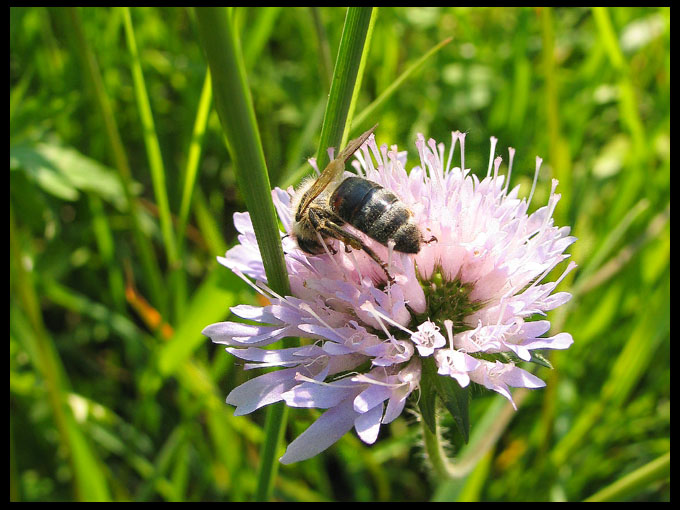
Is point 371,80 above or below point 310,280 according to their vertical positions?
above

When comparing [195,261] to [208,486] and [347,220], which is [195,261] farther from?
[347,220]

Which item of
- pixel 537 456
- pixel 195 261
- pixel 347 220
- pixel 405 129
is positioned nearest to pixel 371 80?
pixel 405 129

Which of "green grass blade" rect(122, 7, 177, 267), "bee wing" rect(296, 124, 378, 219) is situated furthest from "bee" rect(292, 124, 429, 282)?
"green grass blade" rect(122, 7, 177, 267)

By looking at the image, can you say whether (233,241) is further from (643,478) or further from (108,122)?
(643,478)

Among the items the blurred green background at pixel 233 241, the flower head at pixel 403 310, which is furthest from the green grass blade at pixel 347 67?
the blurred green background at pixel 233 241

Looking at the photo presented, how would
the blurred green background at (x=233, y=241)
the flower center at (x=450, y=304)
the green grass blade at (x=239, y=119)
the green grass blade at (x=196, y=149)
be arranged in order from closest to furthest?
the green grass blade at (x=239, y=119), the flower center at (x=450, y=304), the green grass blade at (x=196, y=149), the blurred green background at (x=233, y=241)

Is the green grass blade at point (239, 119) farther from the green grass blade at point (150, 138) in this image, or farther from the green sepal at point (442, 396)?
the green grass blade at point (150, 138)
